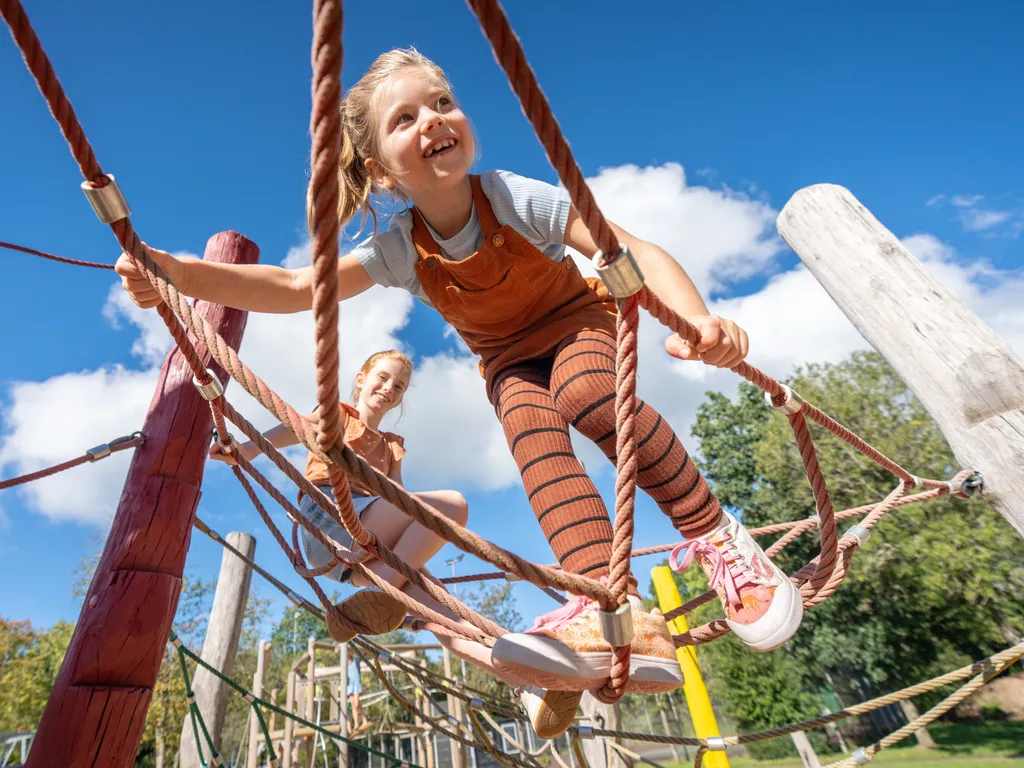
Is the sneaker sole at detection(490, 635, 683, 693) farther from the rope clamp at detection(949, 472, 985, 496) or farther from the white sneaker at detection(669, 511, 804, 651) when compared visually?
the rope clamp at detection(949, 472, 985, 496)

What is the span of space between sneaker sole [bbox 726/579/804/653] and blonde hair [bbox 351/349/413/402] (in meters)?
1.92

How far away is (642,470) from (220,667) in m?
3.11

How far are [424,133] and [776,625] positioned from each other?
128cm

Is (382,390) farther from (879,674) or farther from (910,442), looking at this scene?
(879,674)

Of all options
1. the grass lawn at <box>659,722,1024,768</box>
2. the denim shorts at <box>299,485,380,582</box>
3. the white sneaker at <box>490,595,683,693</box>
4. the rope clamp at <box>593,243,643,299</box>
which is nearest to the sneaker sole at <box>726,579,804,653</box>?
the white sneaker at <box>490,595,683,693</box>

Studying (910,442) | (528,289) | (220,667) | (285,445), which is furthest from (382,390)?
(910,442)

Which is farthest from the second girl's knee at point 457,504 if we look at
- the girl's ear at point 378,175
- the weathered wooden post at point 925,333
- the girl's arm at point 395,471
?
the weathered wooden post at point 925,333

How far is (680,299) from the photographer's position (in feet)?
4.07

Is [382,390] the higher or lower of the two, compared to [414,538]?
higher

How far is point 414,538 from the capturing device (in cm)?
199

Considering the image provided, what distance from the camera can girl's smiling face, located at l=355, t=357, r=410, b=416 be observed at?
2689 millimetres

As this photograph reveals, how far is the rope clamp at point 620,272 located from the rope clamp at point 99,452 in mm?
1880

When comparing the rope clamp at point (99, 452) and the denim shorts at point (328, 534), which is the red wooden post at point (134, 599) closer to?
the rope clamp at point (99, 452)

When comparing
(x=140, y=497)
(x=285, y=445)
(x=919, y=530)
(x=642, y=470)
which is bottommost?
(x=642, y=470)
